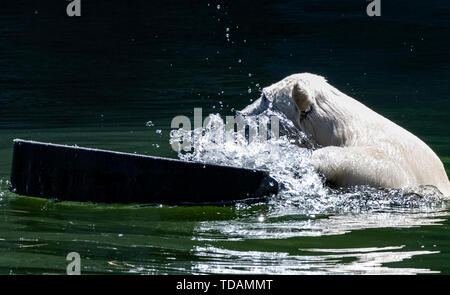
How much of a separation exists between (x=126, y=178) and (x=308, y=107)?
4.72 ft

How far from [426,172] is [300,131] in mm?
974

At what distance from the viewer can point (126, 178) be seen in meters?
6.71

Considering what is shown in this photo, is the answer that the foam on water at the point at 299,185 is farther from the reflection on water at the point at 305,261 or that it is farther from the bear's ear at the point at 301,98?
the reflection on water at the point at 305,261

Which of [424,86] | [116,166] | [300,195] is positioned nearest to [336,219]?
[300,195]

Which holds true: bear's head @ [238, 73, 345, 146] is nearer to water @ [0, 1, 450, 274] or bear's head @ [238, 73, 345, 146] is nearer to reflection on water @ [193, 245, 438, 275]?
water @ [0, 1, 450, 274]

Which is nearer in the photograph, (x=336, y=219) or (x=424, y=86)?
(x=336, y=219)

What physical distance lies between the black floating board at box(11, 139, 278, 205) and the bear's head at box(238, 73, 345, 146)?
699 mm

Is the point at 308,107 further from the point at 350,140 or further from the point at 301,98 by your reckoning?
the point at 350,140

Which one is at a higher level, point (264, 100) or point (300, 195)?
point (264, 100)

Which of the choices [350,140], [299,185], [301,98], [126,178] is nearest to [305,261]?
[299,185]

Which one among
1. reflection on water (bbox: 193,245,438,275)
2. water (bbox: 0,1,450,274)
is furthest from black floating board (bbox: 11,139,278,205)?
reflection on water (bbox: 193,245,438,275)

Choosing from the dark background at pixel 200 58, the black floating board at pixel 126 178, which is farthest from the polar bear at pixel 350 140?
the dark background at pixel 200 58

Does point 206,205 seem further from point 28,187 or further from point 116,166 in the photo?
point 28,187

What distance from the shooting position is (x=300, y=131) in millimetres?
7234
